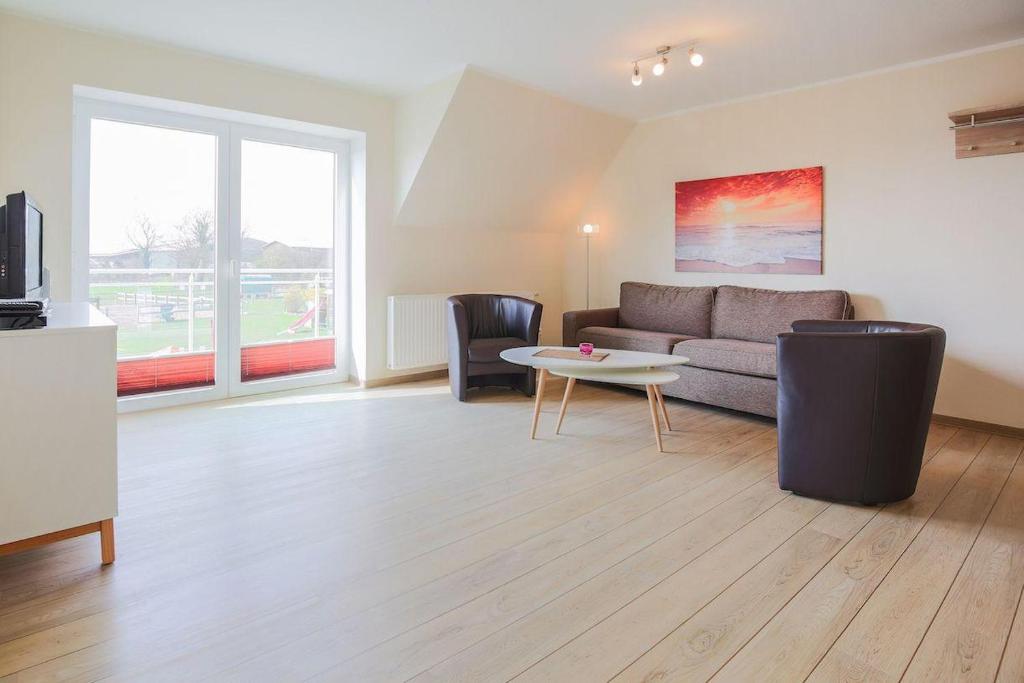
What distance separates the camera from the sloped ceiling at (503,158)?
4.98 meters

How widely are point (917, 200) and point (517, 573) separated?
402cm

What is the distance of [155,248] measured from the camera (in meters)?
4.48

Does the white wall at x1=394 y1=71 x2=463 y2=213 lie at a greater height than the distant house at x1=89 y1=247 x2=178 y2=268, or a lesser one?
greater

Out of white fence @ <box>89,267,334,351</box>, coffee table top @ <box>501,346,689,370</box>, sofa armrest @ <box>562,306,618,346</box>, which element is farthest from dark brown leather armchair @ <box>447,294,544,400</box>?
white fence @ <box>89,267,334,351</box>

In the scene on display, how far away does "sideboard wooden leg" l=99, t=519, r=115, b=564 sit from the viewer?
7.27 ft

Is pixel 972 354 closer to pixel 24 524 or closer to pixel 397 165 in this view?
pixel 397 165

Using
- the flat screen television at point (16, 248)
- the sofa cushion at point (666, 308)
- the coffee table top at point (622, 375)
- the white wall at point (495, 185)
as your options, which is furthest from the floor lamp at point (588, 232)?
the flat screen television at point (16, 248)

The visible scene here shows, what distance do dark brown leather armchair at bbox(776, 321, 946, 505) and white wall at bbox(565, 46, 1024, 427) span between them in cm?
171

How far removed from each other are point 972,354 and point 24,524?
17.0ft

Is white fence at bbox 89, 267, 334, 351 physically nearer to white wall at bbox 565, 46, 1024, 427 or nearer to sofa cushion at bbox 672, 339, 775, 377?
sofa cushion at bbox 672, 339, 775, 377

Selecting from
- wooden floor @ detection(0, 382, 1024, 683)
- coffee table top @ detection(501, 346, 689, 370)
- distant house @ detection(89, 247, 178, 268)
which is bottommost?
wooden floor @ detection(0, 382, 1024, 683)

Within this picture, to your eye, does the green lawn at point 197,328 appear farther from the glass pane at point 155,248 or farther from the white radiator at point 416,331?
the white radiator at point 416,331

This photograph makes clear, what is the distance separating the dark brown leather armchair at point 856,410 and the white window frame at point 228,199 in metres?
3.88

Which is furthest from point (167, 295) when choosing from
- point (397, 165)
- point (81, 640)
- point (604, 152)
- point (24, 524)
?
point (604, 152)
